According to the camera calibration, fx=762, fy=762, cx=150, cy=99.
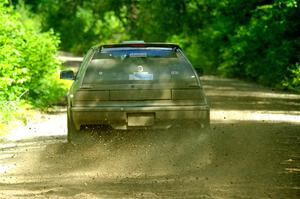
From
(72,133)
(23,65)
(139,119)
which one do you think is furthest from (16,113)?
(139,119)

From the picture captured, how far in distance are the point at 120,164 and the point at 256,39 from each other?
65.9 feet

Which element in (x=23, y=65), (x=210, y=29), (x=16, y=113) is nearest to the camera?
(x=16, y=113)

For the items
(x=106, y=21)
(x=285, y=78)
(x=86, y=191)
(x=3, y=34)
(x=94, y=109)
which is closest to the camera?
(x=86, y=191)

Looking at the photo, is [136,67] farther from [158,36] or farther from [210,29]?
[158,36]

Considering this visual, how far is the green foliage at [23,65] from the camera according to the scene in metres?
14.7

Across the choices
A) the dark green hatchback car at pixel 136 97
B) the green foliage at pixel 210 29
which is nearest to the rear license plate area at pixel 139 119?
the dark green hatchback car at pixel 136 97

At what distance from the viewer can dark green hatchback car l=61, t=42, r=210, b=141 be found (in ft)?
36.5

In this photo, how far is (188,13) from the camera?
44.6m

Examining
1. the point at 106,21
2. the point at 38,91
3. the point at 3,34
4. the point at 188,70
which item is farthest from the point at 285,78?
the point at 106,21

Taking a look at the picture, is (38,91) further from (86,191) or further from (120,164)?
(86,191)

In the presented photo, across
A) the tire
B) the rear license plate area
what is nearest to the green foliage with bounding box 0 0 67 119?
the tire

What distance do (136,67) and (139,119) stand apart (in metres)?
0.87

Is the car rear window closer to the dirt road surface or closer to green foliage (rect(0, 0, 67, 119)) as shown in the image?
the dirt road surface

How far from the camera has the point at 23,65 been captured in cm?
1791
